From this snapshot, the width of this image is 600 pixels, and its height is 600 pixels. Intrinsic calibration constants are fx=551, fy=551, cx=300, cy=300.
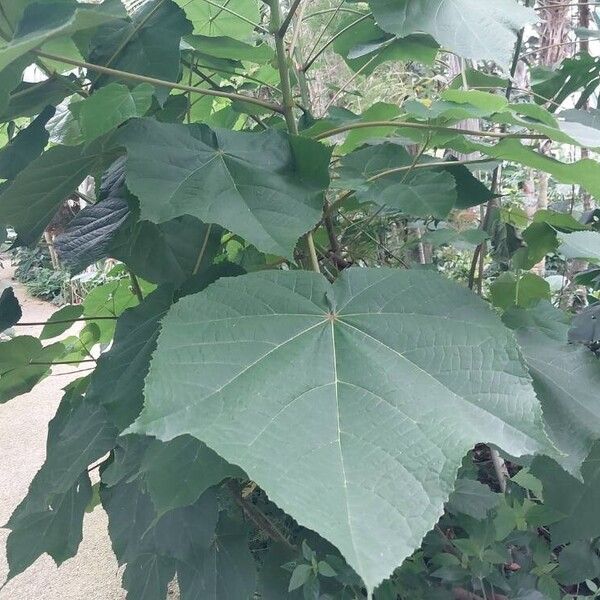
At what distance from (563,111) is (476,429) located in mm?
478

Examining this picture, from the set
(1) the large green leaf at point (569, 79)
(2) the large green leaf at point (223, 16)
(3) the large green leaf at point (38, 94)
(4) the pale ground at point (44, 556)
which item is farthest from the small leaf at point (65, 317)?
(1) the large green leaf at point (569, 79)

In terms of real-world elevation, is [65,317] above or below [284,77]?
below

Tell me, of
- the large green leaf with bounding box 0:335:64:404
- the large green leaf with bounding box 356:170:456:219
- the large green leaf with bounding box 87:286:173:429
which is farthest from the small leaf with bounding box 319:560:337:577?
the large green leaf with bounding box 0:335:64:404

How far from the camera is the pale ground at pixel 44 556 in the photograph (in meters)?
1.57

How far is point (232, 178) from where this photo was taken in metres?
0.46

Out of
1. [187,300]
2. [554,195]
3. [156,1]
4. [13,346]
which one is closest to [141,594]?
[13,346]

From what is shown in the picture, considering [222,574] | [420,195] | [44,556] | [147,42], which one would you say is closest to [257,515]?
[222,574]

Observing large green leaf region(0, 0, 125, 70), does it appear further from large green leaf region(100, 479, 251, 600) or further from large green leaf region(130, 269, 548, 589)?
large green leaf region(100, 479, 251, 600)

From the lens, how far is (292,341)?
1.23 feet

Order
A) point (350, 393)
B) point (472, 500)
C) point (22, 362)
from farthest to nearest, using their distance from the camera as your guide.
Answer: point (22, 362) < point (472, 500) < point (350, 393)

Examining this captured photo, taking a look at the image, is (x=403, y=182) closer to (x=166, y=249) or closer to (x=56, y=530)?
(x=166, y=249)

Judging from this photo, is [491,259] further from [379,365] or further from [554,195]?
[554,195]

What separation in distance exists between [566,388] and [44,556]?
1.82 meters

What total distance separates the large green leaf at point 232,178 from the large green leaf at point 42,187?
0.06m
